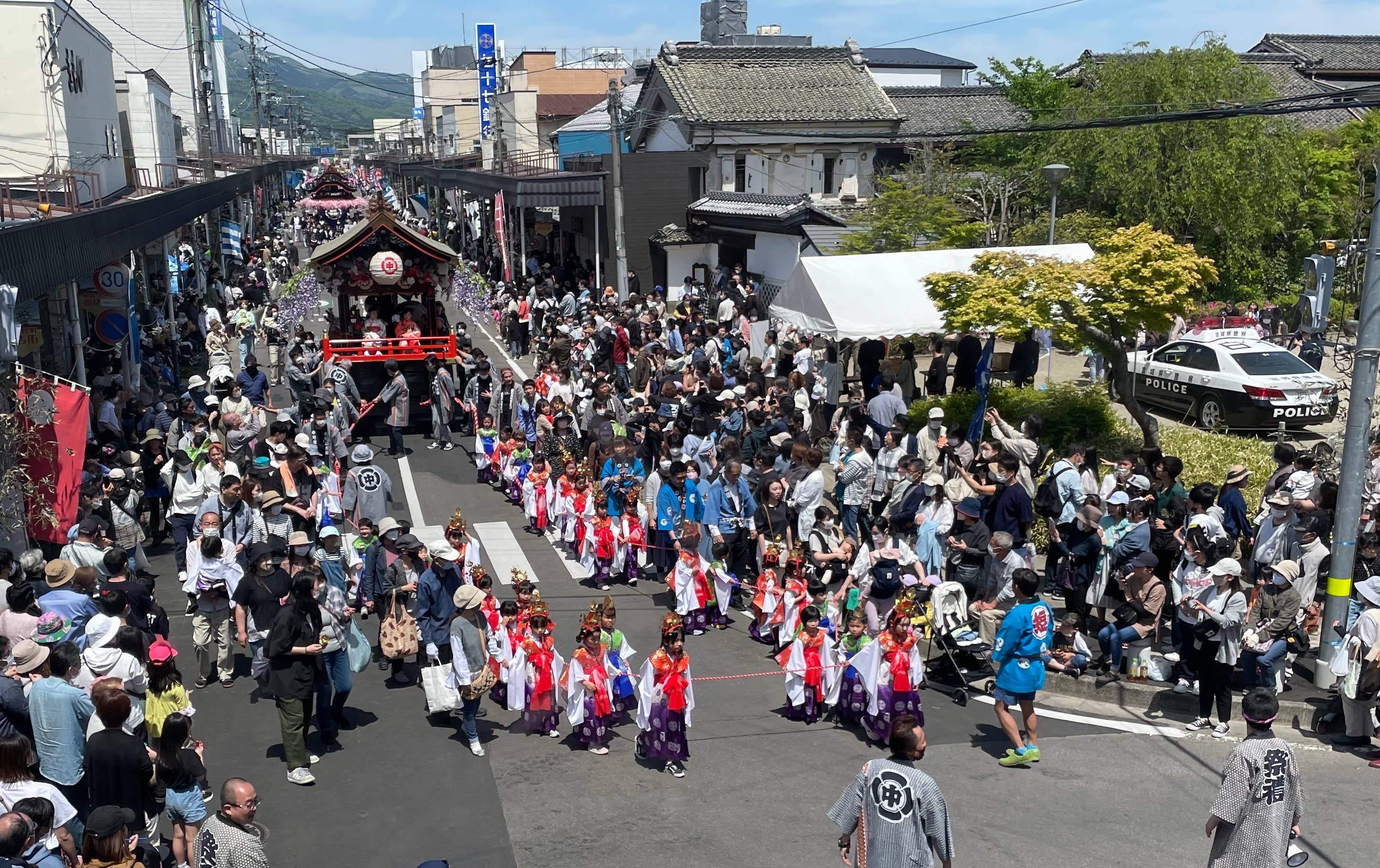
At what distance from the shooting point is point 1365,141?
95.9ft

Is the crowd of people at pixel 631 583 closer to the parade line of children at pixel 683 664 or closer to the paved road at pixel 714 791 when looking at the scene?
the parade line of children at pixel 683 664

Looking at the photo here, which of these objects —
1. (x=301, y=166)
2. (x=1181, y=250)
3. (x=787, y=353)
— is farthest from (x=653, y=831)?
(x=301, y=166)

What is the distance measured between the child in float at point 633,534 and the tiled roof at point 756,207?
551 inches

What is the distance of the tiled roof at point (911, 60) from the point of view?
53969 millimetres

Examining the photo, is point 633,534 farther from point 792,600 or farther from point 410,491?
point 410,491

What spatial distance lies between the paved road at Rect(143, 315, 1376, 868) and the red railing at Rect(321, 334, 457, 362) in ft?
34.3

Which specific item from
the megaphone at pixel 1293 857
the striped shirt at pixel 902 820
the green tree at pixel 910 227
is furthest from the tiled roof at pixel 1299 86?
the striped shirt at pixel 902 820

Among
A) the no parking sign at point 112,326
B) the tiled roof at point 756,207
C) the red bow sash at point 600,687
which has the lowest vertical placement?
the red bow sash at point 600,687

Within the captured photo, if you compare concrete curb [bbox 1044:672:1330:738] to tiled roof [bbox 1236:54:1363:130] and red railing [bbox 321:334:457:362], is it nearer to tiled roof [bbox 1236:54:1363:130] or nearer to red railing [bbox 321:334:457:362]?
red railing [bbox 321:334:457:362]

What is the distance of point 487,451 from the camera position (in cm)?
1750

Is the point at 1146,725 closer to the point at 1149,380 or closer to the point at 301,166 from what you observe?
the point at 1149,380

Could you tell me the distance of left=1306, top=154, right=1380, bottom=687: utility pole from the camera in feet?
31.1

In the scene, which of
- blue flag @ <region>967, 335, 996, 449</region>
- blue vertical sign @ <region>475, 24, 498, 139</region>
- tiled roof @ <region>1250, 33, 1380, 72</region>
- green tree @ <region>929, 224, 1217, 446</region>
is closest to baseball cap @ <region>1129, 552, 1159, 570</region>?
blue flag @ <region>967, 335, 996, 449</region>

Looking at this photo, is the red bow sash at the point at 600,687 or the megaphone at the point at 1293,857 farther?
the red bow sash at the point at 600,687
